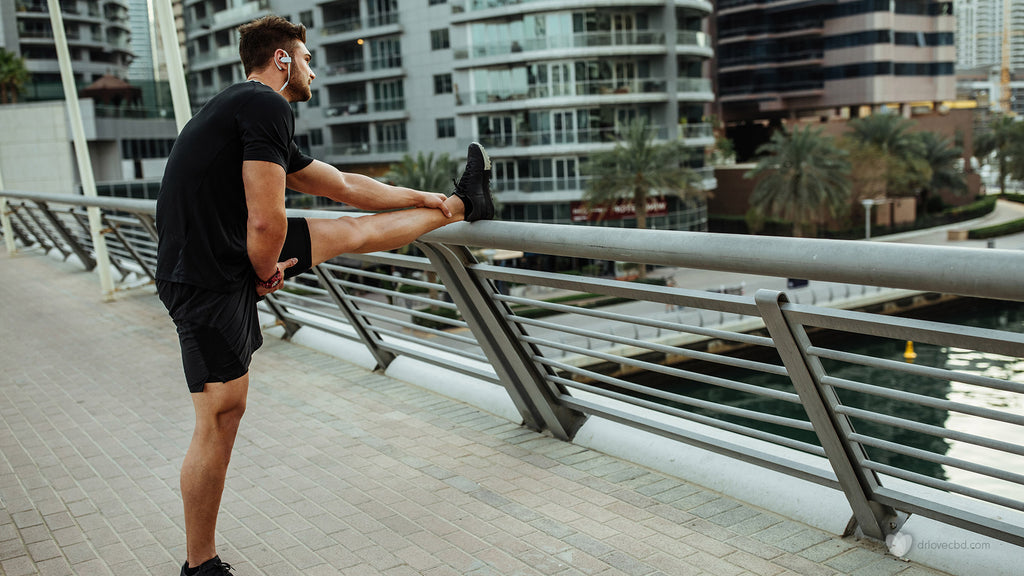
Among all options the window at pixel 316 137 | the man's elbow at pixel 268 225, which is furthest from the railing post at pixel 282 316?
the window at pixel 316 137

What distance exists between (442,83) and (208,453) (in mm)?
58679

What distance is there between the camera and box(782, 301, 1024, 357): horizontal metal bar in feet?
8.26

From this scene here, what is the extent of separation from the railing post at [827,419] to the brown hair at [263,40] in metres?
1.90

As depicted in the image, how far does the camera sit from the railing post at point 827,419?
309cm

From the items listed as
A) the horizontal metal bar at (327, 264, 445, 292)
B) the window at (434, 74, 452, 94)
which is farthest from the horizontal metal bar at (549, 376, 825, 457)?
the window at (434, 74, 452, 94)

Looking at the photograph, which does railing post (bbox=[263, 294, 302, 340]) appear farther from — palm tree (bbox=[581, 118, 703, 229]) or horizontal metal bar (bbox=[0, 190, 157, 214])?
palm tree (bbox=[581, 118, 703, 229])

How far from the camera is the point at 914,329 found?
2736 mm

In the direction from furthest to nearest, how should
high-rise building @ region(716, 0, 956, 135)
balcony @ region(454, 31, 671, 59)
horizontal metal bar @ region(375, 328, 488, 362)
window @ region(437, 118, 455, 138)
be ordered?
high-rise building @ region(716, 0, 956, 135), window @ region(437, 118, 455, 138), balcony @ region(454, 31, 671, 59), horizontal metal bar @ region(375, 328, 488, 362)

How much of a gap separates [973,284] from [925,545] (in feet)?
4.00

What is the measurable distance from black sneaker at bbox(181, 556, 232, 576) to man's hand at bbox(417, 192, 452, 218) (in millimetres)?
1608

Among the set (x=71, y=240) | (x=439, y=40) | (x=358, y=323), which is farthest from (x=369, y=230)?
(x=439, y=40)

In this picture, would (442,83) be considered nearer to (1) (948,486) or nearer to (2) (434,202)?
(2) (434,202)

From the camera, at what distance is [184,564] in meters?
3.31

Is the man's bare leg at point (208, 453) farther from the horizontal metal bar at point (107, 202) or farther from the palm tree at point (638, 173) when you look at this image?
the palm tree at point (638, 173)
